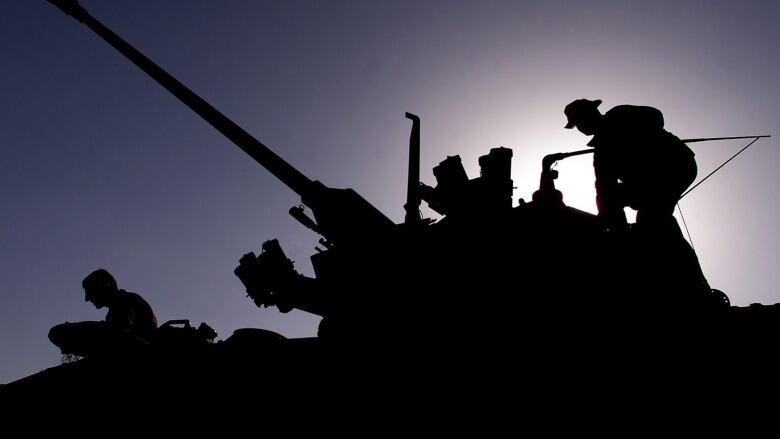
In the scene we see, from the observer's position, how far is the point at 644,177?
4262 millimetres

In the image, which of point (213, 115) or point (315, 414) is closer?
point (315, 414)

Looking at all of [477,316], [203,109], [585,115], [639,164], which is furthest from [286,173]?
[639,164]

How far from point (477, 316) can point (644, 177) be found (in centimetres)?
201

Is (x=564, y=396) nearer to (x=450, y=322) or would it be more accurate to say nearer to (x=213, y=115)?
(x=450, y=322)

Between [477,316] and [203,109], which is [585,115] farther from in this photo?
[203,109]

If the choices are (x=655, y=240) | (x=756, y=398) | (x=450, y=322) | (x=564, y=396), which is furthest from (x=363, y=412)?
(x=655, y=240)

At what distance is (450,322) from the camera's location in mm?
3443

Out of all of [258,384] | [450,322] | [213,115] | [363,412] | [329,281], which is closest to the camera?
[363,412]

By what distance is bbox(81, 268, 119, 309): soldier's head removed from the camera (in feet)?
21.2

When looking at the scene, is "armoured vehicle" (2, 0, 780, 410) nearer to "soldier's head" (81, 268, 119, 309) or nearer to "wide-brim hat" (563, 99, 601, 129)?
"wide-brim hat" (563, 99, 601, 129)

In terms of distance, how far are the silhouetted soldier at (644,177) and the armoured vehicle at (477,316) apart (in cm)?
5

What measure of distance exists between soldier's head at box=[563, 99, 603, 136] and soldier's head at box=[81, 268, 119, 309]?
567 centimetres

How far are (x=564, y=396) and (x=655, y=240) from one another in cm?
155

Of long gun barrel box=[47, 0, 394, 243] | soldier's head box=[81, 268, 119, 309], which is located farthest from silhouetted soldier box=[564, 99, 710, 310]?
soldier's head box=[81, 268, 119, 309]
